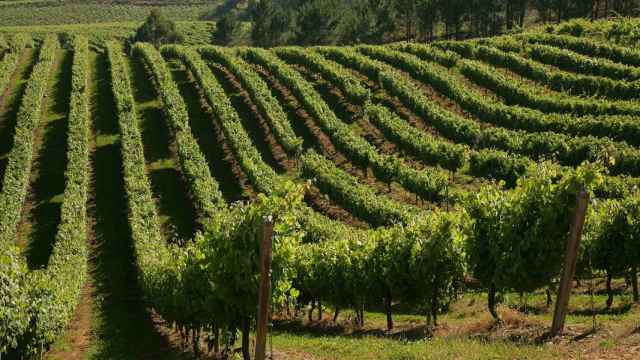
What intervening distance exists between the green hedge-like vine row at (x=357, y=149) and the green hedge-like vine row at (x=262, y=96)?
3441 millimetres

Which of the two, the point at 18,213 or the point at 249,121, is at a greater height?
the point at 249,121

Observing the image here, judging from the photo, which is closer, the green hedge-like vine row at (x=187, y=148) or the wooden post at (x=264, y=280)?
the wooden post at (x=264, y=280)

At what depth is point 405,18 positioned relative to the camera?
130375 mm

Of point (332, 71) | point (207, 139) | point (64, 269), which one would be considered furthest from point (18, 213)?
point (332, 71)

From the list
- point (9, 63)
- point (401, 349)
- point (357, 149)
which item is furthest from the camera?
point (9, 63)

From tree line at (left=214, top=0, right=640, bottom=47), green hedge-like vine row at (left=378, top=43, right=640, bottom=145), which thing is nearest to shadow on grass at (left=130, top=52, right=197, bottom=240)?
green hedge-like vine row at (left=378, top=43, right=640, bottom=145)

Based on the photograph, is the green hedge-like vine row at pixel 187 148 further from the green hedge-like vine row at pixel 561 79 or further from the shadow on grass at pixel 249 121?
the green hedge-like vine row at pixel 561 79

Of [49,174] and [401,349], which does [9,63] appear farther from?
[401,349]

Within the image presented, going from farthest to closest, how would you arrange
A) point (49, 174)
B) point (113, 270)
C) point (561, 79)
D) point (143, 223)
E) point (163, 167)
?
1. point (561, 79)
2. point (163, 167)
3. point (49, 174)
4. point (143, 223)
5. point (113, 270)

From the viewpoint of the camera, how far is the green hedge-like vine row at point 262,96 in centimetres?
6562

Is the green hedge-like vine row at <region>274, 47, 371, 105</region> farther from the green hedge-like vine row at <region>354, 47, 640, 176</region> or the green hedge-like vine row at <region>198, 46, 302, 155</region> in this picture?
the green hedge-like vine row at <region>198, 46, 302, 155</region>

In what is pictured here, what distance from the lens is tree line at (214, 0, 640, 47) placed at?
11125cm

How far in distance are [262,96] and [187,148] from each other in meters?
17.7

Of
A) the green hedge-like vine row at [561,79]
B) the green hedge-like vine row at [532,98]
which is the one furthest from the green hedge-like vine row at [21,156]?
the green hedge-like vine row at [561,79]
